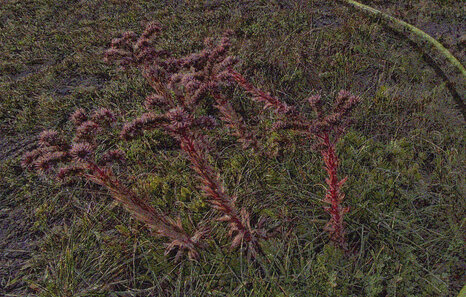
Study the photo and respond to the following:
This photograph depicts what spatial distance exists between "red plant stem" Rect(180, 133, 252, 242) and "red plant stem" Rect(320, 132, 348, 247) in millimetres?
624

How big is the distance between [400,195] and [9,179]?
3.95m

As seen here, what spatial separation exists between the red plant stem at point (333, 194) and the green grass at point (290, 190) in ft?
0.55

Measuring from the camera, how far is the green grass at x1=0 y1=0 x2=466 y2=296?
225cm

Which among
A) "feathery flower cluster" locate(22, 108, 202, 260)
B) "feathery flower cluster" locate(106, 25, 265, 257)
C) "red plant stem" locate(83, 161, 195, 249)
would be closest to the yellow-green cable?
"feathery flower cluster" locate(106, 25, 265, 257)

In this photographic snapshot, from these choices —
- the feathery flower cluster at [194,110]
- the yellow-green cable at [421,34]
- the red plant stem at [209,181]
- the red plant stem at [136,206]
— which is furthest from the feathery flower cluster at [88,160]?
the yellow-green cable at [421,34]

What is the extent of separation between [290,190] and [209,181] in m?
1.06

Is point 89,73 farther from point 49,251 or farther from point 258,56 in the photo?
point 49,251

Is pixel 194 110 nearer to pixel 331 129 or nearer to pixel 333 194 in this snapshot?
pixel 331 129

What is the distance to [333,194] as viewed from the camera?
1.93 m

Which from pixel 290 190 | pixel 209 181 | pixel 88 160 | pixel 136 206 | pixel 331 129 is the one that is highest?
pixel 331 129

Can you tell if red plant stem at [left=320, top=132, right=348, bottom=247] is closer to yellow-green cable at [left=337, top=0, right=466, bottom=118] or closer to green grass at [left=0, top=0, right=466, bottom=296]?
green grass at [left=0, top=0, right=466, bottom=296]

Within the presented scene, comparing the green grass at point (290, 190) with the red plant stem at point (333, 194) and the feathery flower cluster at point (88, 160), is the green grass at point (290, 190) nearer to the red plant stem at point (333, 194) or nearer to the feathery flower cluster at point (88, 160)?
the red plant stem at point (333, 194)

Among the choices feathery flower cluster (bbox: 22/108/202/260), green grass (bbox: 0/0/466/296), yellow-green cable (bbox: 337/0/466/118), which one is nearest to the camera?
feathery flower cluster (bbox: 22/108/202/260)

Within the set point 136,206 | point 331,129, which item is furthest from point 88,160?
point 331,129
